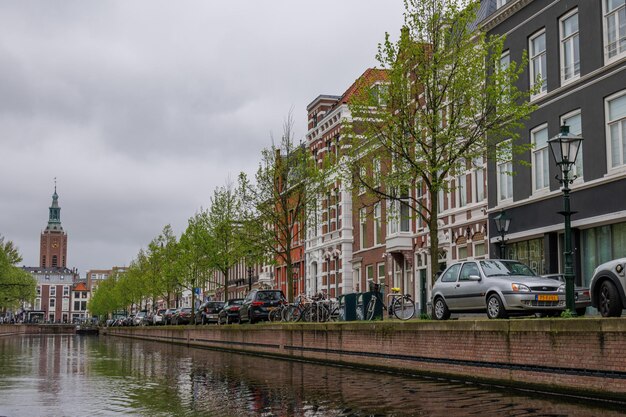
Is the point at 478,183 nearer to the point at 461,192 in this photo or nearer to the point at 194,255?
the point at 461,192

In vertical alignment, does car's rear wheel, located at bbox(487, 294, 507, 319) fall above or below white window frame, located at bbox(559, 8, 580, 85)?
below

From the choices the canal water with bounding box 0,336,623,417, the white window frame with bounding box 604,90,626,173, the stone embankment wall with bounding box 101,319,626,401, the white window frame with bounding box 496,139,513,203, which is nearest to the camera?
the canal water with bounding box 0,336,623,417

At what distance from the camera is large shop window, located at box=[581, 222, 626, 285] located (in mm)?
26109

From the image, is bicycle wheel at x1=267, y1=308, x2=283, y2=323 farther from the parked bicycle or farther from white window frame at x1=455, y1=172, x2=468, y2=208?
the parked bicycle

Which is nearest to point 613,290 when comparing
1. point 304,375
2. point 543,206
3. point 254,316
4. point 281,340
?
point 304,375

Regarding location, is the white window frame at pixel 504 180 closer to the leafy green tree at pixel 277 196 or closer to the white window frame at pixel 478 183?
the white window frame at pixel 478 183

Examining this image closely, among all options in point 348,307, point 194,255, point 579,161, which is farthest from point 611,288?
point 194,255

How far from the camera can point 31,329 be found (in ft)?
415

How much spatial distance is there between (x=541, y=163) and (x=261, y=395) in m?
17.7

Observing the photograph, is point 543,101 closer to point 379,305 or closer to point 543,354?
point 379,305

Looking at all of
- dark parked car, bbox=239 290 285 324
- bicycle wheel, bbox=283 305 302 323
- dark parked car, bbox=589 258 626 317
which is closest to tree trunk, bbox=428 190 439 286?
dark parked car, bbox=589 258 626 317

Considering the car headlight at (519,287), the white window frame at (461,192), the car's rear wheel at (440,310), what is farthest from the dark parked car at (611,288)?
the white window frame at (461,192)

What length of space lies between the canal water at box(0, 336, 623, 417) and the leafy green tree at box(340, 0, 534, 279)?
6657mm

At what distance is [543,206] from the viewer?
30000 mm
